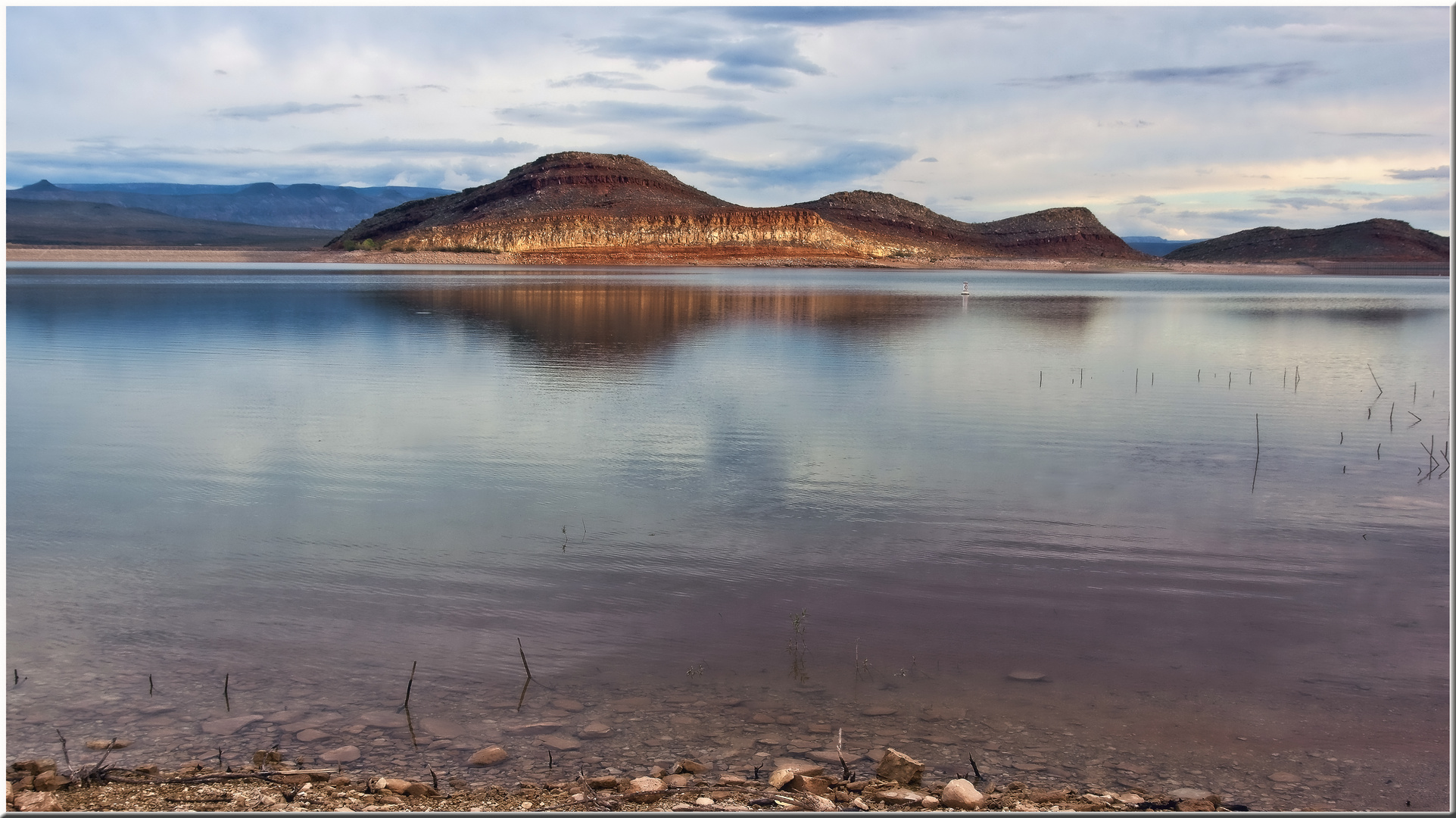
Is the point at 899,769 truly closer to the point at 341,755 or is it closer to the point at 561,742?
the point at 561,742

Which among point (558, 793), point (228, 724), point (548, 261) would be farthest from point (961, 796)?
point (548, 261)

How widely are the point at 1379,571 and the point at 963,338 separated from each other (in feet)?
63.8

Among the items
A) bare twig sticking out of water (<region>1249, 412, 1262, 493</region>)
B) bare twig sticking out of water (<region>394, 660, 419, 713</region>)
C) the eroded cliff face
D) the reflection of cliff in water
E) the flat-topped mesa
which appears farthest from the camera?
the flat-topped mesa

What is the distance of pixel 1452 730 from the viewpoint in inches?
178

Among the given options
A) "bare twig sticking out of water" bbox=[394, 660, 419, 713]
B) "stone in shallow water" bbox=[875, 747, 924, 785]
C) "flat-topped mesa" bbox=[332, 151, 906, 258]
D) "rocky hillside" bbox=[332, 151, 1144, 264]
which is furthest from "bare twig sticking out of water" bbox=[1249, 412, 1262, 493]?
"flat-topped mesa" bbox=[332, 151, 906, 258]

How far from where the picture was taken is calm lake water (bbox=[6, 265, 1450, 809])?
494cm

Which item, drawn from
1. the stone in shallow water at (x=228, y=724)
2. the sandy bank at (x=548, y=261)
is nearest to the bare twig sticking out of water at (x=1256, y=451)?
the stone in shallow water at (x=228, y=724)

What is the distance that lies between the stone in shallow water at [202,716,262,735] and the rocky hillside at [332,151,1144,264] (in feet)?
350

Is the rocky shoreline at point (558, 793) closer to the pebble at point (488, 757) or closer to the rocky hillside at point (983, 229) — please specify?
the pebble at point (488, 757)

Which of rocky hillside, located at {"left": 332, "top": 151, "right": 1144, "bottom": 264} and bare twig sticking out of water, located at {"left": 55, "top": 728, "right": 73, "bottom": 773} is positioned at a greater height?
rocky hillside, located at {"left": 332, "top": 151, "right": 1144, "bottom": 264}

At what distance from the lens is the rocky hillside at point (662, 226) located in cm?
11694

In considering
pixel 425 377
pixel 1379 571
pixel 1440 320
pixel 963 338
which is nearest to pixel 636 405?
pixel 425 377

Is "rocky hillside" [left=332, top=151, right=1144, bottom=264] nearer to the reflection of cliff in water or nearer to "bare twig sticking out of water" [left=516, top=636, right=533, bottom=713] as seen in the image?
the reflection of cliff in water

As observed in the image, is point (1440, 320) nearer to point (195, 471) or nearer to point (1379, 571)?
point (1379, 571)
